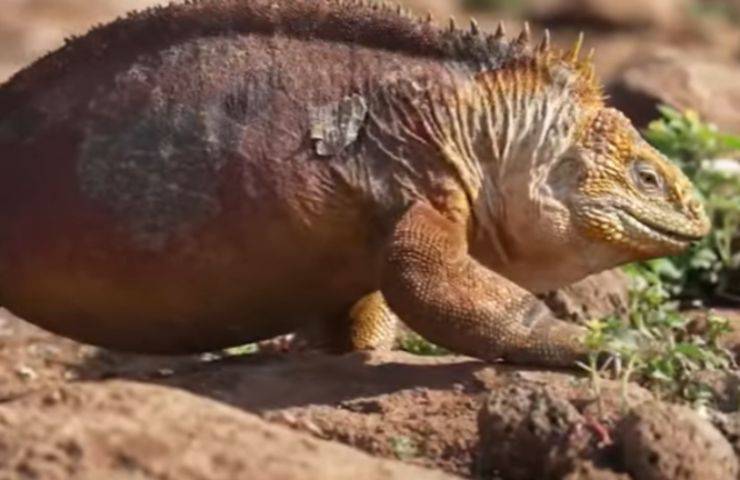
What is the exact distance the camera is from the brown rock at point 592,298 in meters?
10.4

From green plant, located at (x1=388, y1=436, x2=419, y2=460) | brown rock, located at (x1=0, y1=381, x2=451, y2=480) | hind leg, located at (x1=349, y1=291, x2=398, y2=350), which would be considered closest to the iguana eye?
hind leg, located at (x1=349, y1=291, x2=398, y2=350)

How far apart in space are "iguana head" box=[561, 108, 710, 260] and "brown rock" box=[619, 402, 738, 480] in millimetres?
1990

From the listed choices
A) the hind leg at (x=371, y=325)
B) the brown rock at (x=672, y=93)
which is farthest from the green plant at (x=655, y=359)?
the brown rock at (x=672, y=93)

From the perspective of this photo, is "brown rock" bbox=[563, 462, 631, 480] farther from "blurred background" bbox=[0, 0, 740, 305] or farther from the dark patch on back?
"blurred background" bbox=[0, 0, 740, 305]

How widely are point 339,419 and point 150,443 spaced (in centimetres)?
197

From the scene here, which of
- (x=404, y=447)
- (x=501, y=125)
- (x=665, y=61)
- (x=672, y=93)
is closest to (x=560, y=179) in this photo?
(x=501, y=125)

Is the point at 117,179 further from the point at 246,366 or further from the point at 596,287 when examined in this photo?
the point at 596,287

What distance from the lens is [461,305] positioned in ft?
27.6

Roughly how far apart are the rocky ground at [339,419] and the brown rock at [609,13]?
15.4 m

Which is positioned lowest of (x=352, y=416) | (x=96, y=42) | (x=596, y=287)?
(x=352, y=416)

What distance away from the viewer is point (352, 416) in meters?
8.17

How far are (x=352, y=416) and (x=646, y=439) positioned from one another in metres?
1.35

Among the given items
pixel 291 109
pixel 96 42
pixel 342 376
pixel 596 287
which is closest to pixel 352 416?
pixel 342 376

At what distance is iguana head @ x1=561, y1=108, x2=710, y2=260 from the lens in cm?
915
